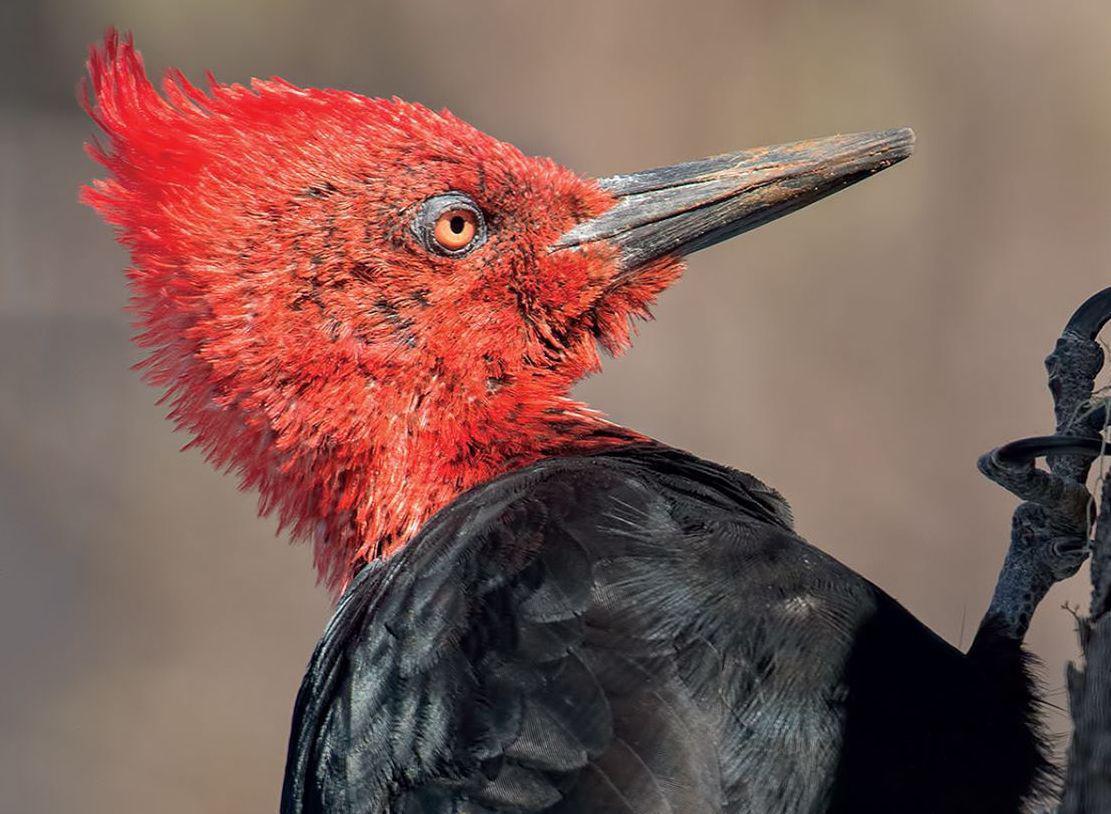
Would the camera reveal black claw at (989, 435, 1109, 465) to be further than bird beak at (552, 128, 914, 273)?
No

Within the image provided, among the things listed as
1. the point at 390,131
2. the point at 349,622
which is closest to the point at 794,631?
the point at 349,622

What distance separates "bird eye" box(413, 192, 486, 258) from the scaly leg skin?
100 cm

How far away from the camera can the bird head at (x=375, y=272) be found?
7.85 feet

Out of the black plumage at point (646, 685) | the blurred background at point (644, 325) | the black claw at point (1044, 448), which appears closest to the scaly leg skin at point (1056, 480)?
the black claw at point (1044, 448)

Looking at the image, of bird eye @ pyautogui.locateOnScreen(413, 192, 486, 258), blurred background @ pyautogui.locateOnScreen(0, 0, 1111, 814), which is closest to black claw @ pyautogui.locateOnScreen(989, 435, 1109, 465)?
bird eye @ pyautogui.locateOnScreen(413, 192, 486, 258)

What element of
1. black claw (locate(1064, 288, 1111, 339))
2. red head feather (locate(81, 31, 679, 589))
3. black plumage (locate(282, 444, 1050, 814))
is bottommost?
black plumage (locate(282, 444, 1050, 814))

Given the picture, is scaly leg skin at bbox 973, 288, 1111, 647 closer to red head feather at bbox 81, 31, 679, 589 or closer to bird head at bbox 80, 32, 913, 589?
bird head at bbox 80, 32, 913, 589

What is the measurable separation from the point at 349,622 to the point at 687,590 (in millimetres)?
575

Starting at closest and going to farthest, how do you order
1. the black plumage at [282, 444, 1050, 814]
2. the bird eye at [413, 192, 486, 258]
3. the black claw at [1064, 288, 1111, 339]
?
the black plumage at [282, 444, 1050, 814] → the black claw at [1064, 288, 1111, 339] → the bird eye at [413, 192, 486, 258]

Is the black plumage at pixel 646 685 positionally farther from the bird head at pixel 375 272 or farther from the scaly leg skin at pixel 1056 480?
the bird head at pixel 375 272

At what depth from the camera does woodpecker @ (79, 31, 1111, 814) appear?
1.88m

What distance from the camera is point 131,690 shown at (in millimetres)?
6273

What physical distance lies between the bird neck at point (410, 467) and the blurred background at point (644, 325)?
12.0ft

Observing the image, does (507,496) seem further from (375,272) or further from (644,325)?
(644,325)
